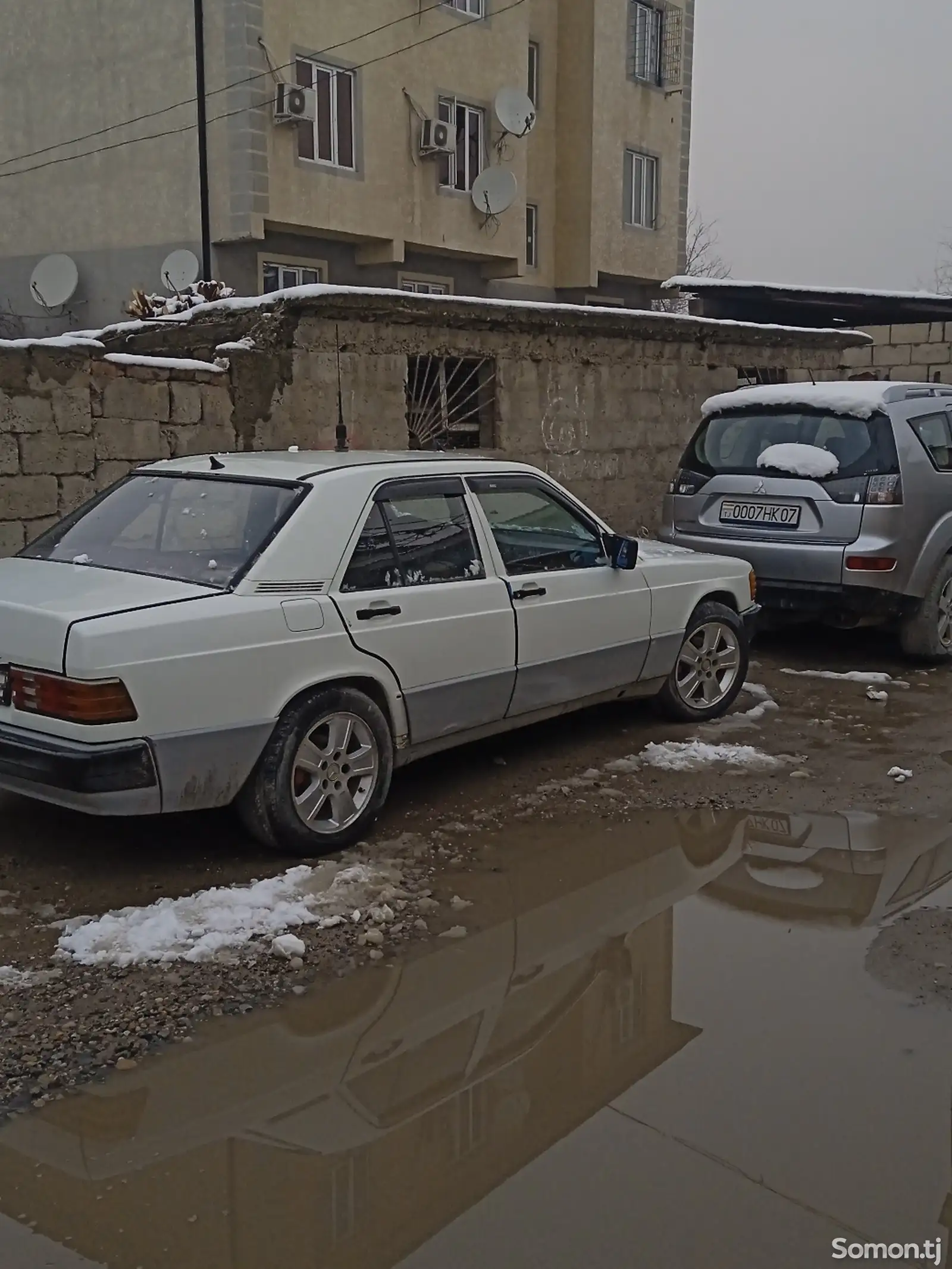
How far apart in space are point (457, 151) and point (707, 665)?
1741 cm

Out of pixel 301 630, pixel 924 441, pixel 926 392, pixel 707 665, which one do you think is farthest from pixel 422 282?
pixel 301 630

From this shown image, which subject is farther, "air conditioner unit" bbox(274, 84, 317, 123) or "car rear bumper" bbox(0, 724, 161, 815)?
"air conditioner unit" bbox(274, 84, 317, 123)

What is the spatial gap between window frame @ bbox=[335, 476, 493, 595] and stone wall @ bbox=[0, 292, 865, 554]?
10.3 ft

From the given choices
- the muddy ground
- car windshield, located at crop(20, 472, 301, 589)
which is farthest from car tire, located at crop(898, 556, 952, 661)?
car windshield, located at crop(20, 472, 301, 589)

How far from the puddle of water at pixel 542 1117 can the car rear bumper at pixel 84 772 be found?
0.99 meters

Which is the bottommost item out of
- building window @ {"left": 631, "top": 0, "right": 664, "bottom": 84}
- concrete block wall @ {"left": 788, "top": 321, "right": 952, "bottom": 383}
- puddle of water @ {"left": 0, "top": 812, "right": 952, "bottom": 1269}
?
puddle of water @ {"left": 0, "top": 812, "right": 952, "bottom": 1269}

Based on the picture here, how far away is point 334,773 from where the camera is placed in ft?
15.3

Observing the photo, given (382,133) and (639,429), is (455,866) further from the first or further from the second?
(382,133)

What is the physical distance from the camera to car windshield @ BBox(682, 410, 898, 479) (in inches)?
311

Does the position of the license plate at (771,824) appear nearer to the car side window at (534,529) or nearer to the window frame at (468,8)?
the car side window at (534,529)

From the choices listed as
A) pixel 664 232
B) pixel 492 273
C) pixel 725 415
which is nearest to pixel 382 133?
pixel 492 273

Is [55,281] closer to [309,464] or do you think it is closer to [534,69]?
[534,69]

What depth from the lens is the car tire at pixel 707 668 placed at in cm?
657

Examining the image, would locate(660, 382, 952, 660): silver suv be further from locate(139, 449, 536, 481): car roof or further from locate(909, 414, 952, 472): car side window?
locate(139, 449, 536, 481): car roof
